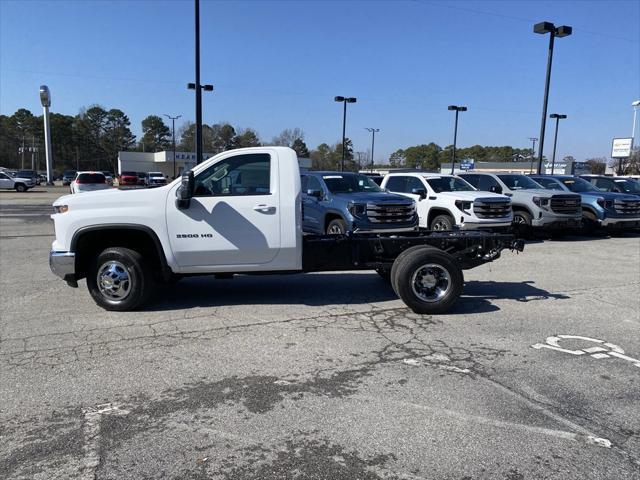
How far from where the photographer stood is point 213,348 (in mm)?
5141

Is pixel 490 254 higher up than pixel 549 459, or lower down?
higher up

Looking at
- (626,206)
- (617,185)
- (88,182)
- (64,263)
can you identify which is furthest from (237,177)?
(88,182)

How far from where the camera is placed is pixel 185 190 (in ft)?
19.5

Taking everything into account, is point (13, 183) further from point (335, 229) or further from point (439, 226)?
point (439, 226)

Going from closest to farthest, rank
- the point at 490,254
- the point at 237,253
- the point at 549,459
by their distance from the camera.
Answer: the point at 549,459 → the point at 237,253 → the point at 490,254

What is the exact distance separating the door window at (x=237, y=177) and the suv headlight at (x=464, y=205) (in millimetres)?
7699

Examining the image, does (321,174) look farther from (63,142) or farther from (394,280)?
(63,142)

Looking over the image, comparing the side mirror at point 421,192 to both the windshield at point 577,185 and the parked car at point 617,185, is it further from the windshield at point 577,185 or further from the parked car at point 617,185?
the parked car at point 617,185

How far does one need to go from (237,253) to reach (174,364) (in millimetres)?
1879

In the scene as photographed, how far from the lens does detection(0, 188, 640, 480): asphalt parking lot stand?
3.16 m

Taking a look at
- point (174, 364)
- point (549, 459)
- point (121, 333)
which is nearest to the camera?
point (549, 459)

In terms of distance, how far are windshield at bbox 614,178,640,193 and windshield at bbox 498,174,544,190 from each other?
4.56 m

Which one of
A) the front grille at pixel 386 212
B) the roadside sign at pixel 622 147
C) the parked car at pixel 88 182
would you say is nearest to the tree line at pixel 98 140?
the roadside sign at pixel 622 147

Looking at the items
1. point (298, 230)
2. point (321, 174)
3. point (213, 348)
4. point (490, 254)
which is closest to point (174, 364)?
point (213, 348)
